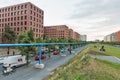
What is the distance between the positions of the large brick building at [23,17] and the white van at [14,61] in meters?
43.6

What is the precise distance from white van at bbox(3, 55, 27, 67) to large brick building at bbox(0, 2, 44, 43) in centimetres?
4357

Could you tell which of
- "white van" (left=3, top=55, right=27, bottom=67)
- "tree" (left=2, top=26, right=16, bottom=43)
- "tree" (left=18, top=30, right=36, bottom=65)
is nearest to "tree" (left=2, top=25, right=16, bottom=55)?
"tree" (left=2, top=26, right=16, bottom=43)

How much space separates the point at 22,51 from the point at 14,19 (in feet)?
184

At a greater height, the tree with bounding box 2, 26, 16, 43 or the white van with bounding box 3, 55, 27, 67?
the tree with bounding box 2, 26, 16, 43

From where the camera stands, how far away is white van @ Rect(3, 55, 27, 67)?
24891 millimetres

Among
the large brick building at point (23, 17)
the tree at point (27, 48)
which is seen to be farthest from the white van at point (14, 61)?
the large brick building at point (23, 17)

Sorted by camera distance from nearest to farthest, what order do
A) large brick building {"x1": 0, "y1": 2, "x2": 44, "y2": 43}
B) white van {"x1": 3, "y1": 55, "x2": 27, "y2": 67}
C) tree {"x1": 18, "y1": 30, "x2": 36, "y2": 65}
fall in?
white van {"x1": 3, "y1": 55, "x2": 27, "y2": 67} → tree {"x1": 18, "y1": 30, "x2": 36, "y2": 65} → large brick building {"x1": 0, "y1": 2, "x2": 44, "y2": 43}

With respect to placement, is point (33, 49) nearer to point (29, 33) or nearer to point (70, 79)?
point (29, 33)

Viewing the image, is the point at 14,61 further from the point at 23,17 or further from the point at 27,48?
the point at 23,17

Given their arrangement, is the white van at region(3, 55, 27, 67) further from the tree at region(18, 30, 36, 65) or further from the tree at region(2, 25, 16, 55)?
the tree at region(2, 25, 16, 55)

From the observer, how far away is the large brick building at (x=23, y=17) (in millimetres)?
73688

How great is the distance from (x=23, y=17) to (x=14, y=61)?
52.3 meters

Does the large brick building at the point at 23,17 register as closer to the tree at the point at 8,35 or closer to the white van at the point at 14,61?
the tree at the point at 8,35

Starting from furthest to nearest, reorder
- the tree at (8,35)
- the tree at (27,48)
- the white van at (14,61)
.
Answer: the tree at (8,35) < the tree at (27,48) < the white van at (14,61)
